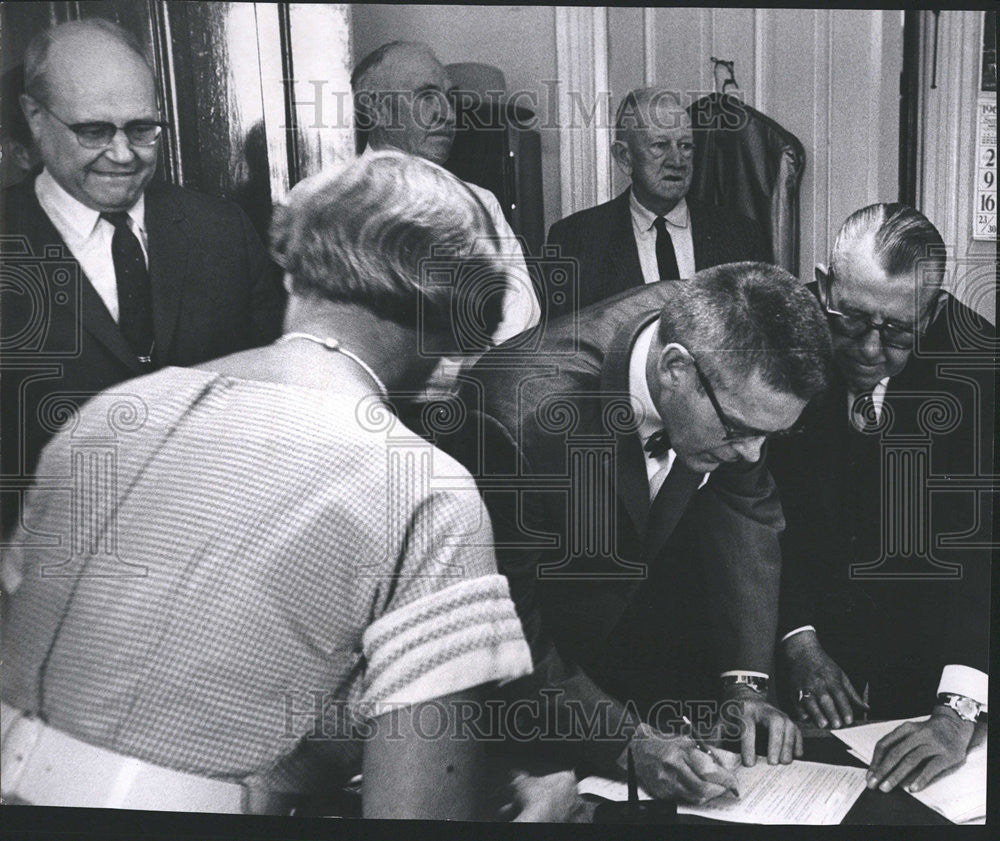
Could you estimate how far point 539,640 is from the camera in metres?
2.72

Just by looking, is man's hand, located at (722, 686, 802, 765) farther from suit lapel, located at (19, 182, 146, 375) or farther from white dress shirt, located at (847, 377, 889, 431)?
suit lapel, located at (19, 182, 146, 375)

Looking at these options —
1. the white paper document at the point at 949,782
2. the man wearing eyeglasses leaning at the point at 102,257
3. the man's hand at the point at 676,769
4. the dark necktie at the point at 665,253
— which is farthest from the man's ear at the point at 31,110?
the white paper document at the point at 949,782

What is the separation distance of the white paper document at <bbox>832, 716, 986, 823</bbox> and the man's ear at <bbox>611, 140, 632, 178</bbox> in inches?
60.0

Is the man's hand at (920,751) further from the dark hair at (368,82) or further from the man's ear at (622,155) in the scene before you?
the dark hair at (368,82)

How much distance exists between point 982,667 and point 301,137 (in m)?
2.19

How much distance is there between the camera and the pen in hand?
274 cm

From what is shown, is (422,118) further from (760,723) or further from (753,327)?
(760,723)

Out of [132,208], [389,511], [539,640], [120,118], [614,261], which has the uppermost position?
[120,118]

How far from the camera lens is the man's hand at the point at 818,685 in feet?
9.11

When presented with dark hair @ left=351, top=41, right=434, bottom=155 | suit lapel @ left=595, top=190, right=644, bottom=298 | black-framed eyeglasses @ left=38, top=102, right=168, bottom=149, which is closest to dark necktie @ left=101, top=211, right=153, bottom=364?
black-framed eyeglasses @ left=38, top=102, right=168, bottom=149

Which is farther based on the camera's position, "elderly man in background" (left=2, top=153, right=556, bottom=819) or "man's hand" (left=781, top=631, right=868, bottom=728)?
"man's hand" (left=781, top=631, right=868, bottom=728)

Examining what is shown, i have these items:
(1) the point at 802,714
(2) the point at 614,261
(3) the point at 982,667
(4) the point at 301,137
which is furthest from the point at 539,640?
(4) the point at 301,137

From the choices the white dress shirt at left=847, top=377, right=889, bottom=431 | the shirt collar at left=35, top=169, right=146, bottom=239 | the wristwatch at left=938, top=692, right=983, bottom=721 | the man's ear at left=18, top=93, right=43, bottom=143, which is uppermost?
the man's ear at left=18, top=93, right=43, bottom=143

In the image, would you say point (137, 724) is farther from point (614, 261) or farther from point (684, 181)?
point (684, 181)
